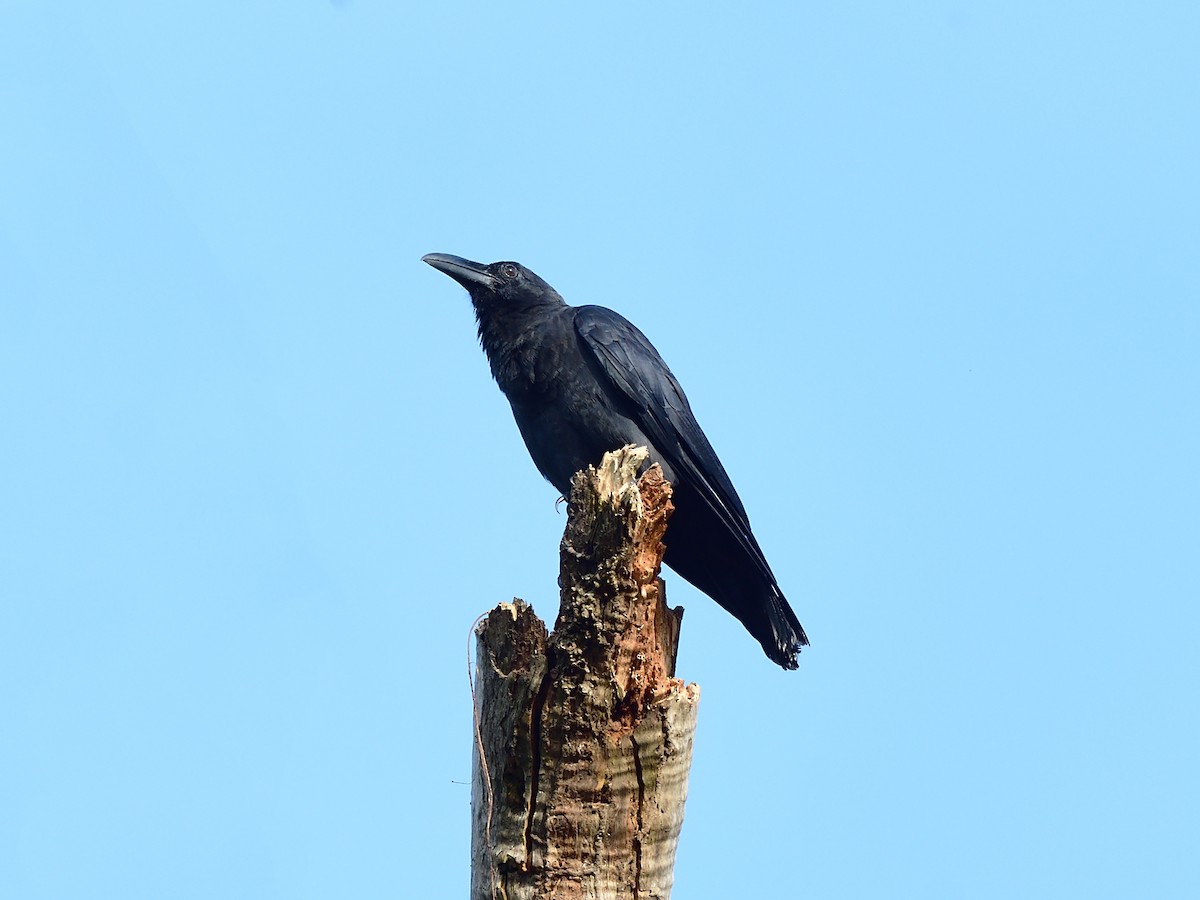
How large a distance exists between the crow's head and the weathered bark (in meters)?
3.35

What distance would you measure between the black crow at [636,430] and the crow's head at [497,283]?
0.31m

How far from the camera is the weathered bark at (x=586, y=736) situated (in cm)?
471

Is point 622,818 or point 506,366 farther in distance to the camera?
point 506,366

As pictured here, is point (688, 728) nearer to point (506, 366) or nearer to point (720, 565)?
point (720, 565)

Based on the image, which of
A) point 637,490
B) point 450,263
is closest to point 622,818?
point 637,490

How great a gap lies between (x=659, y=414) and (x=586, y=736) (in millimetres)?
3058

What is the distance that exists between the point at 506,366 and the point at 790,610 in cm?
221

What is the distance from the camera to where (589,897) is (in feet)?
15.3

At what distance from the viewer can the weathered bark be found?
4.71m

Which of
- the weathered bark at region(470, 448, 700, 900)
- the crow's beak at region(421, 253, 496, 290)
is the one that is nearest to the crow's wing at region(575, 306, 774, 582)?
the crow's beak at region(421, 253, 496, 290)

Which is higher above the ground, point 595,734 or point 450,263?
point 450,263

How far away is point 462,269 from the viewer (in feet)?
27.8

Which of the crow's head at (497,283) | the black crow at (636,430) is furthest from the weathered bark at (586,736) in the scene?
the crow's head at (497,283)

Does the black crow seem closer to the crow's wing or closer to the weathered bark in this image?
the crow's wing
